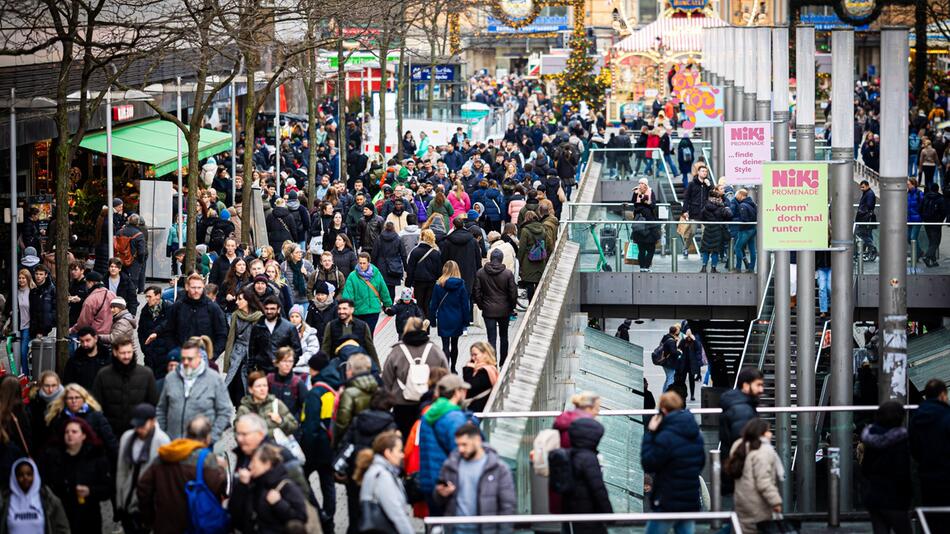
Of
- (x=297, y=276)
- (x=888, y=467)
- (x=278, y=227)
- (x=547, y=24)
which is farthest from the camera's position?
(x=547, y=24)

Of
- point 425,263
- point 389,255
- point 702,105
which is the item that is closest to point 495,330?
point 425,263

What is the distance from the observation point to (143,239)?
2570cm

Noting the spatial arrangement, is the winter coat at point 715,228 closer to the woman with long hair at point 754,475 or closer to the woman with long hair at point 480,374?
the woman with long hair at point 480,374

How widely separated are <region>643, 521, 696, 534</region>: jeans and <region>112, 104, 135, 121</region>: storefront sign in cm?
2640

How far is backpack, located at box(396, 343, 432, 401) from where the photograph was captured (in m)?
14.7

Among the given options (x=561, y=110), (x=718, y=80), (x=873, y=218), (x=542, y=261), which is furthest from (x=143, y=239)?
(x=561, y=110)

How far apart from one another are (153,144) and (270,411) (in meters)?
24.5

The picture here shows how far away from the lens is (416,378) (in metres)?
14.7

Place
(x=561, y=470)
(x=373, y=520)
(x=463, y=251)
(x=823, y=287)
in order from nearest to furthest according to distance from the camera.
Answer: (x=373, y=520)
(x=561, y=470)
(x=463, y=251)
(x=823, y=287)

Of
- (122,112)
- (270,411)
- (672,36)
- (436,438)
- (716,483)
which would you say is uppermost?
(672,36)

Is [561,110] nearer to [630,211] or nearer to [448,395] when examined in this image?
[630,211]

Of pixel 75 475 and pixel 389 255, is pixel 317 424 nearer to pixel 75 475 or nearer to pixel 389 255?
pixel 75 475

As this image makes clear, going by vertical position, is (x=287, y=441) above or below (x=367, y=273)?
below

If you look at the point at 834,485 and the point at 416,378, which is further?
the point at 834,485
